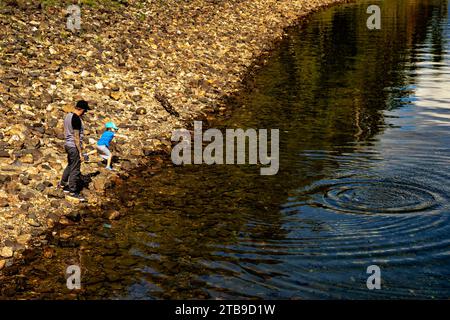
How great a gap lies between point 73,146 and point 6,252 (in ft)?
13.6

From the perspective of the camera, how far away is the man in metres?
18.3

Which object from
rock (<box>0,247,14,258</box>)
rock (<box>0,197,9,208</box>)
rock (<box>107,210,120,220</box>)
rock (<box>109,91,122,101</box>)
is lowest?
rock (<box>0,247,14,258</box>)

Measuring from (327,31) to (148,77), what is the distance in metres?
29.8

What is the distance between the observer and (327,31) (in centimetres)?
5622

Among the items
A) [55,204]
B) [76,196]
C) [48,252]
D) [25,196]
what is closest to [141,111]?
[76,196]

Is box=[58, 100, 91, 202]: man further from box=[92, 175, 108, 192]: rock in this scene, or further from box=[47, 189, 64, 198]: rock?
box=[92, 175, 108, 192]: rock

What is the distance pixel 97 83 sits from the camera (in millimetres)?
27688

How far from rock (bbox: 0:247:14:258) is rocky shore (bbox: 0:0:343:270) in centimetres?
2

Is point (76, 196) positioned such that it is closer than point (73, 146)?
No

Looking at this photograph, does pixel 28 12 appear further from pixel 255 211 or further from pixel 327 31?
pixel 327 31

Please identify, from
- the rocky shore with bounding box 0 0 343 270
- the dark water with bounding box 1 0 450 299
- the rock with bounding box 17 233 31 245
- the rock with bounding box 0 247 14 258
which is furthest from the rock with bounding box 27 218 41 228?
the rock with bounding box 0 247 14 258

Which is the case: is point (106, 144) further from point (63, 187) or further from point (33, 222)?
point (33, 222)

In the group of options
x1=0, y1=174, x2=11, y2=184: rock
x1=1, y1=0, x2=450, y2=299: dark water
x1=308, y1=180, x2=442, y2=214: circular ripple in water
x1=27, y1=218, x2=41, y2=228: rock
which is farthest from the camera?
x1=0, y1=174, x2=11, y2=184: rock

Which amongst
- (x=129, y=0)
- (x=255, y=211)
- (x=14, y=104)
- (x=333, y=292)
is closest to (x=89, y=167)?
(x=14, y=104)
